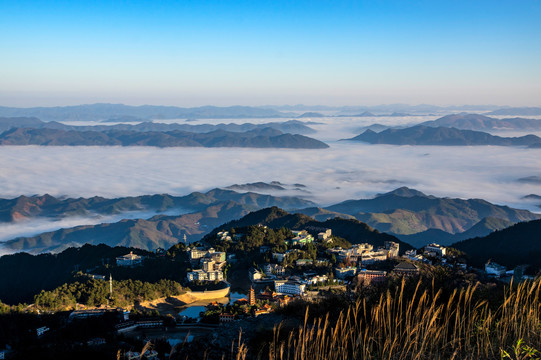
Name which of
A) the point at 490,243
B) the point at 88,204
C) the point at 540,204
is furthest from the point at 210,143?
the point at 490,243

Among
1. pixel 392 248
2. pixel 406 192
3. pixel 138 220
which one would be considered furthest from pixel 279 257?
pixel 406 192

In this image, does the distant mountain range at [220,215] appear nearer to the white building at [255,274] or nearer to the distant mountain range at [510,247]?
the distant mountain range at [510,247]

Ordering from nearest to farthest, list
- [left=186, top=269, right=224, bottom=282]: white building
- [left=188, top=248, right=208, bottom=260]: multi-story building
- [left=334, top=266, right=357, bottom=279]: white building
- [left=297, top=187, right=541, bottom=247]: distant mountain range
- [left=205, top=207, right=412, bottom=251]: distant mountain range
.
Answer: [left=334, top=266, right=357, bottom=279]: white building
[left=186, top=269, right=224, bottom=282]: white building
[left=188, top=248, right=208, bottom=260]: multi-story building
[left=205, top=207, right=412, bottom=251]: distant mountain range
[left=297, top=187, right=541, bottom=247]: distant mountain range

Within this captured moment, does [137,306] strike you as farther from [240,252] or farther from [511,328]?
[511,328]

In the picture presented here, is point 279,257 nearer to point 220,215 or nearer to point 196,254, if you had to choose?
point 196,254

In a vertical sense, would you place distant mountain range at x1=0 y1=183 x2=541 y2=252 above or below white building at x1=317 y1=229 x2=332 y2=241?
below

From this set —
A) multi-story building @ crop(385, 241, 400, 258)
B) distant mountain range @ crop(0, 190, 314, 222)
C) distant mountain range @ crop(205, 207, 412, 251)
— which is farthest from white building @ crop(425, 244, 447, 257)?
distant mountain range @ crop(0, 190, 314, 222)

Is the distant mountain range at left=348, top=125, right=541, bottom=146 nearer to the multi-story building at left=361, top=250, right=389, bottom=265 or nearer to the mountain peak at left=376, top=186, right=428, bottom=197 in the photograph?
the mountain peak at left=376, top=186, right=428, bottom=197
